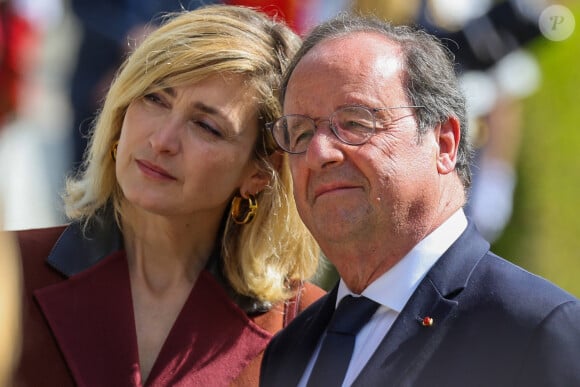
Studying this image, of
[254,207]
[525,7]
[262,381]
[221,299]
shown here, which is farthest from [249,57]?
[525,7]

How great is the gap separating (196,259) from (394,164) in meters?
1.11

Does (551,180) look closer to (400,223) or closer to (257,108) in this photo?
(257,108)

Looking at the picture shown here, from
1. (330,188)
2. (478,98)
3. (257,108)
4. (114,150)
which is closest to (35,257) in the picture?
(114,150)

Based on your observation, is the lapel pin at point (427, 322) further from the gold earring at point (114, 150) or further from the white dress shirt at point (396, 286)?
the gold earring at point (114, 150)

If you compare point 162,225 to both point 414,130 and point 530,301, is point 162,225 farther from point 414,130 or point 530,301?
point 530,301

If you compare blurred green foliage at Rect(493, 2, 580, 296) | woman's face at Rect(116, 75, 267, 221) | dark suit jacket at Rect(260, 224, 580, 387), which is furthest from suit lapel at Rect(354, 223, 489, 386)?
blurred green foliage at Rect(493, 2, 580, 296)

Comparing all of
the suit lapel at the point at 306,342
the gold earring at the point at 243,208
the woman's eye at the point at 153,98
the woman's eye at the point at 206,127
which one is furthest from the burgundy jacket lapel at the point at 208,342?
the woman's eye at the point at 153,98

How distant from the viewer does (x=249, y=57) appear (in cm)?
358

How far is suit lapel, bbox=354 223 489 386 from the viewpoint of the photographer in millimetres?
→ 2682

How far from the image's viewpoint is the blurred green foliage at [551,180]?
585 cm

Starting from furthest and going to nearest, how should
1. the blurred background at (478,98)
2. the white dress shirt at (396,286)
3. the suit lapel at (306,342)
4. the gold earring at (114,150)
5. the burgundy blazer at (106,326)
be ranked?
the blurred background at (478,98)
the gold earring at (114,150)
the burgundy blazer at (106,326)
the suit lapel at (306,342)
the white dress shirt at (396,286)

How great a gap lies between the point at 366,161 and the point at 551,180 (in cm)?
328

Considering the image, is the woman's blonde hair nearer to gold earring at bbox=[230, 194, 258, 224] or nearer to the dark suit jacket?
gold earring at bbox=[230, 194, 258, 224]

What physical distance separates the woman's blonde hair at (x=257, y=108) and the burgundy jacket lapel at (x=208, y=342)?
0.11 meters
